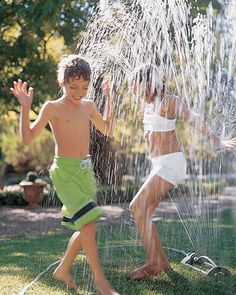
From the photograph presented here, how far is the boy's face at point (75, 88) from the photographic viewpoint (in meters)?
3.03

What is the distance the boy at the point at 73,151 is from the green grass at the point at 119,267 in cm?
30

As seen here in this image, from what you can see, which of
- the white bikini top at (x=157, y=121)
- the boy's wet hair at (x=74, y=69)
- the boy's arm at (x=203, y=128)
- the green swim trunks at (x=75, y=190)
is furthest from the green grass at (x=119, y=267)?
the boy's wet hair at (x=74, y=69)

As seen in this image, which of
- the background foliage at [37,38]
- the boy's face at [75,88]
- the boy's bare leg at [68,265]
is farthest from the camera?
the background foliage at [37,38]

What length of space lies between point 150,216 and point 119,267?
2.37ft

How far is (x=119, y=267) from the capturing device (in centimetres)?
392

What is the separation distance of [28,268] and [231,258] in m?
1.57

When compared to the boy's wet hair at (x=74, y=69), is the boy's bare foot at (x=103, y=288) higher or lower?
lower

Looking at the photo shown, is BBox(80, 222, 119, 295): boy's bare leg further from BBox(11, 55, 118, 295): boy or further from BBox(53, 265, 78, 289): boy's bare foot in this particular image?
BBox(53, 265, 78, 289): boy's bare foot

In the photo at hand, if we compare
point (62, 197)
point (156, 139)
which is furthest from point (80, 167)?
point (156, 139)

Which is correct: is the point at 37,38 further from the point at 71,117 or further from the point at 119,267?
the point at 71,117

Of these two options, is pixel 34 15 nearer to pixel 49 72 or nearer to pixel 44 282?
pixel 49 72

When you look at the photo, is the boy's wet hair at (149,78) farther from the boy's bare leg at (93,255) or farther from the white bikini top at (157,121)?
the boy's bare leg at (93,255)

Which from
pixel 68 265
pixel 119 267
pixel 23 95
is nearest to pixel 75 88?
pixel 23 95

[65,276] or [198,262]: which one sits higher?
[65,276]
